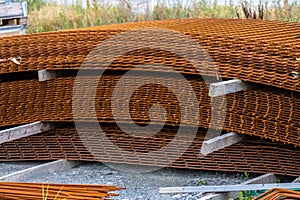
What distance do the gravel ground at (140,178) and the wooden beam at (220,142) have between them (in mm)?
386

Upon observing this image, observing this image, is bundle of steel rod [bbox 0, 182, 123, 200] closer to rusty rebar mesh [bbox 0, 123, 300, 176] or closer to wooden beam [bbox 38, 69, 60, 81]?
rusty rebar mesh [bbox 0, 123, 300, 176]

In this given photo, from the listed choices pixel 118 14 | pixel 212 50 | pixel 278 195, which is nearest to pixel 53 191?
pixel 278 195

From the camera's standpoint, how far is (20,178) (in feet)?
16.8

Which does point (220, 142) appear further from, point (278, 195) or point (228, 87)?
point (278, 195)

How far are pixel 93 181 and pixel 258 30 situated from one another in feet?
6.70

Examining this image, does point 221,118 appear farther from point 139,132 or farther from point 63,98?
point 63,98

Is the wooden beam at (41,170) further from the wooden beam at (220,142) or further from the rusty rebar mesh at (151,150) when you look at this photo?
the wooden beam at (220,142)

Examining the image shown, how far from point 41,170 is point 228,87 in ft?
5.91

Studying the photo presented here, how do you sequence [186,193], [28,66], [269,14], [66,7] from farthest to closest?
[66,7], [269,14], [28,66], [186,193]

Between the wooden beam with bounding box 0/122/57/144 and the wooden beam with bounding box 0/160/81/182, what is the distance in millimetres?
301

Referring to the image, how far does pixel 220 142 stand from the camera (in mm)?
4652

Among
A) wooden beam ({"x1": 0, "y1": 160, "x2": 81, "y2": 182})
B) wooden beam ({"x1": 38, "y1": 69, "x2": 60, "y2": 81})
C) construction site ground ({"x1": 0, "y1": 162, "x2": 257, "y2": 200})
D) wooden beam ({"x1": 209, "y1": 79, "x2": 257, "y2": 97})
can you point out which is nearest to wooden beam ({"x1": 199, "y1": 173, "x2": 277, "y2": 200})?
construction site ground ({"x1": 0, "y1": 162, "x2": 257, "y2": 200})

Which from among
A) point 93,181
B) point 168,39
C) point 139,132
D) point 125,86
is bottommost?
point 93,181

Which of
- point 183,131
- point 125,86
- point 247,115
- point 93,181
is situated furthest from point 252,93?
point 93,181
